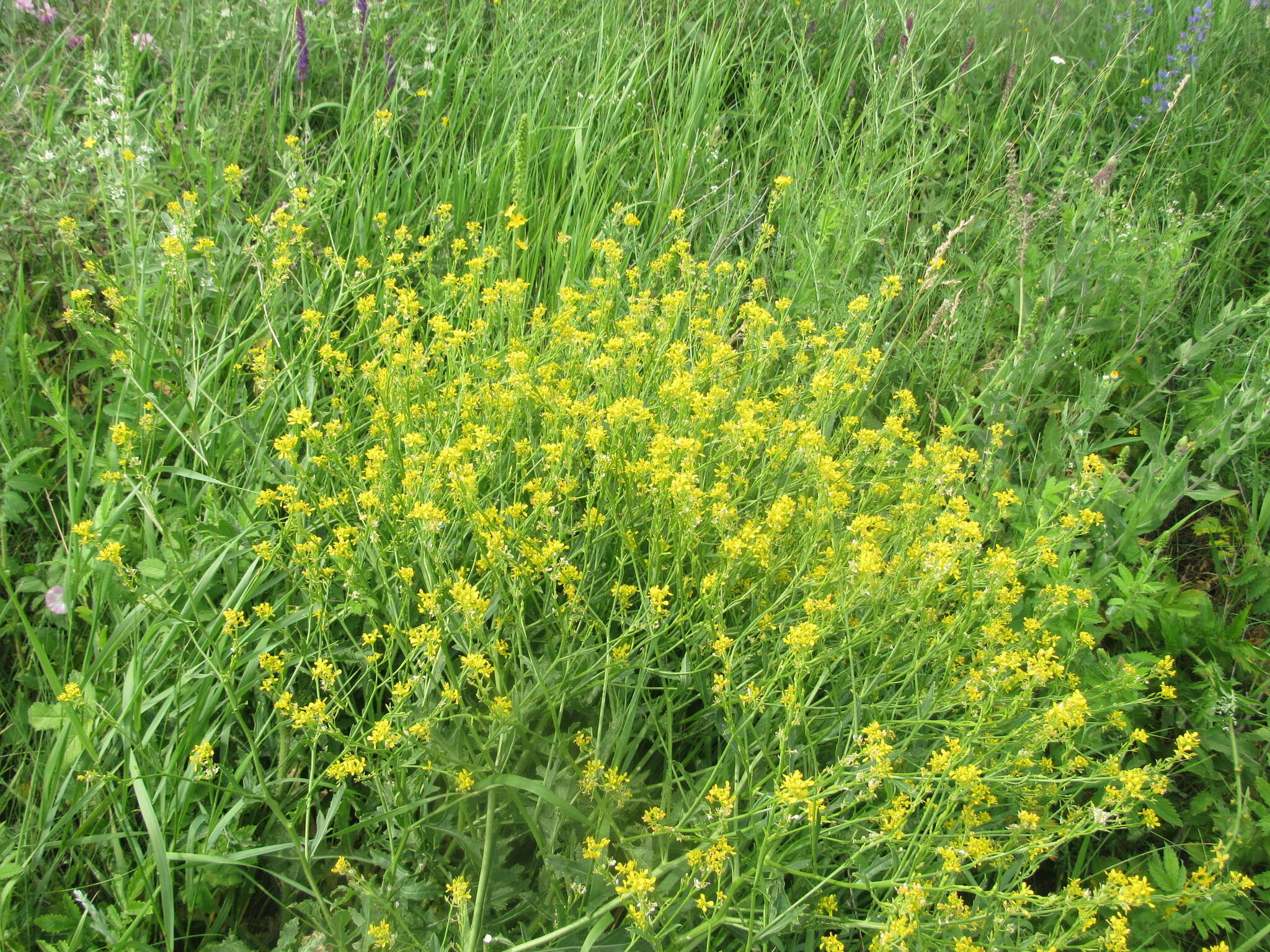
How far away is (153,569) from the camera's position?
199 cm

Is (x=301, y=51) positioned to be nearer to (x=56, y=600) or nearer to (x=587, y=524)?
(x=56, y=600)

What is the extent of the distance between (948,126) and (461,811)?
332 cm

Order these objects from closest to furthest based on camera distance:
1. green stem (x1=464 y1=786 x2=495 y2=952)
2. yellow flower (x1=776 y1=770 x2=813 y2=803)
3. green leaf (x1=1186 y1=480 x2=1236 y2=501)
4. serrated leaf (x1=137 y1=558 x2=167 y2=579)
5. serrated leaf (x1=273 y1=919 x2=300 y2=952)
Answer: yellow flower (x1=776 y1=770 x2=813 y2=803) < green stem (x1=464 y1=786 x2=495 y2=952) < serrated leaf (x1=273 y1=919 x2=300 y2=952) < serrated leaf (x1=137 y1=558 x2=167 y2=579) < green leaf (x1=1186 y1=480 x2=1236 y2=501)

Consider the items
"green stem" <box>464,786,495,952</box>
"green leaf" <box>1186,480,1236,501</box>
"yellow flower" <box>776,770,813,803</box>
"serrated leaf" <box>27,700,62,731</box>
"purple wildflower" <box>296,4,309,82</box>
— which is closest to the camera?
"yellow flower" <box>776,770,813,803</box>

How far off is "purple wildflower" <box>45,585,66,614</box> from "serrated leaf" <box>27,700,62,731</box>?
215mm

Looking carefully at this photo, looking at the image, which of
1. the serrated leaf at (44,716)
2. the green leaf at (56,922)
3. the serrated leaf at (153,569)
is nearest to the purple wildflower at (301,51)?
the serrated leaf at (153,569)

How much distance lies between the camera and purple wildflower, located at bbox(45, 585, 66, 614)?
2008mm

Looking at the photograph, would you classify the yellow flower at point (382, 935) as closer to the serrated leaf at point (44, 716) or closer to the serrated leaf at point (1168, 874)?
the serrated leaf at point (44, 716)

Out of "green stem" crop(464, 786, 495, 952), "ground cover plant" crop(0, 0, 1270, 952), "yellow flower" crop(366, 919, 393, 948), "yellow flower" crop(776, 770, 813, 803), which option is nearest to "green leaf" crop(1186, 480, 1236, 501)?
"ground cover plant" crop(0, 0, 1270, 952)

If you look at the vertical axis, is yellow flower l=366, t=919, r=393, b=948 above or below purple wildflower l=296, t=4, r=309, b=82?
below

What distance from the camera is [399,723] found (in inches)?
65.5

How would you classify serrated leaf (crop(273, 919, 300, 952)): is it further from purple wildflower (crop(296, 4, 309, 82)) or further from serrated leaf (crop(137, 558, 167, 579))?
purple wildflower (crop(296, 4, 309, 82))

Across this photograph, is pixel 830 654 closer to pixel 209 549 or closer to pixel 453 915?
pixel 453 915

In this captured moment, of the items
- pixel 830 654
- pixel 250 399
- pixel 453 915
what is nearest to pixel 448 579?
pixel 453 915
